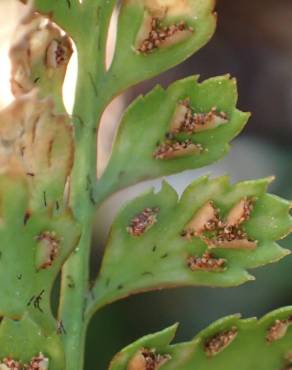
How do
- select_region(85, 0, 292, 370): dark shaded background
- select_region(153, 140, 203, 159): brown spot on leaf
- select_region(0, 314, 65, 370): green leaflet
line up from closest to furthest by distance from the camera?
1. select_region(0, 314, 65, 370): green leaflet
2. select_region(153, 140, 203, 159): brown spot on leaf
3. select_region(85, 0, 292, 370): dark shaded background

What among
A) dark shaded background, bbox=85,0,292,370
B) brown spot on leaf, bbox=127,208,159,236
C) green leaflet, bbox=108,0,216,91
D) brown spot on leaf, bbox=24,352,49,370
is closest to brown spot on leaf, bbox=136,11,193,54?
green leaflet, bbox=108,0,216,91

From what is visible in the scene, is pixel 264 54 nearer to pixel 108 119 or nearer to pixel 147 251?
pixel 108 119

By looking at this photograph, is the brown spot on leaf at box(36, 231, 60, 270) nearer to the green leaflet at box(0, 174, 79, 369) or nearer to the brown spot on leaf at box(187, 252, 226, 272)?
the green leaflet at box(0, 174, 79, 369)

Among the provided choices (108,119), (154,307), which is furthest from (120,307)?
(108,119)

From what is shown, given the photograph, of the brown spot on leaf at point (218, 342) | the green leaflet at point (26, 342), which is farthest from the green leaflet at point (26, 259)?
the brown spot on leaf at point (218, 342)

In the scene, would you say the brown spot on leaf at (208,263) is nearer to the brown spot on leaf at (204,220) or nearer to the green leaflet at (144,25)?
the brown spot on leaf at (204,220)
